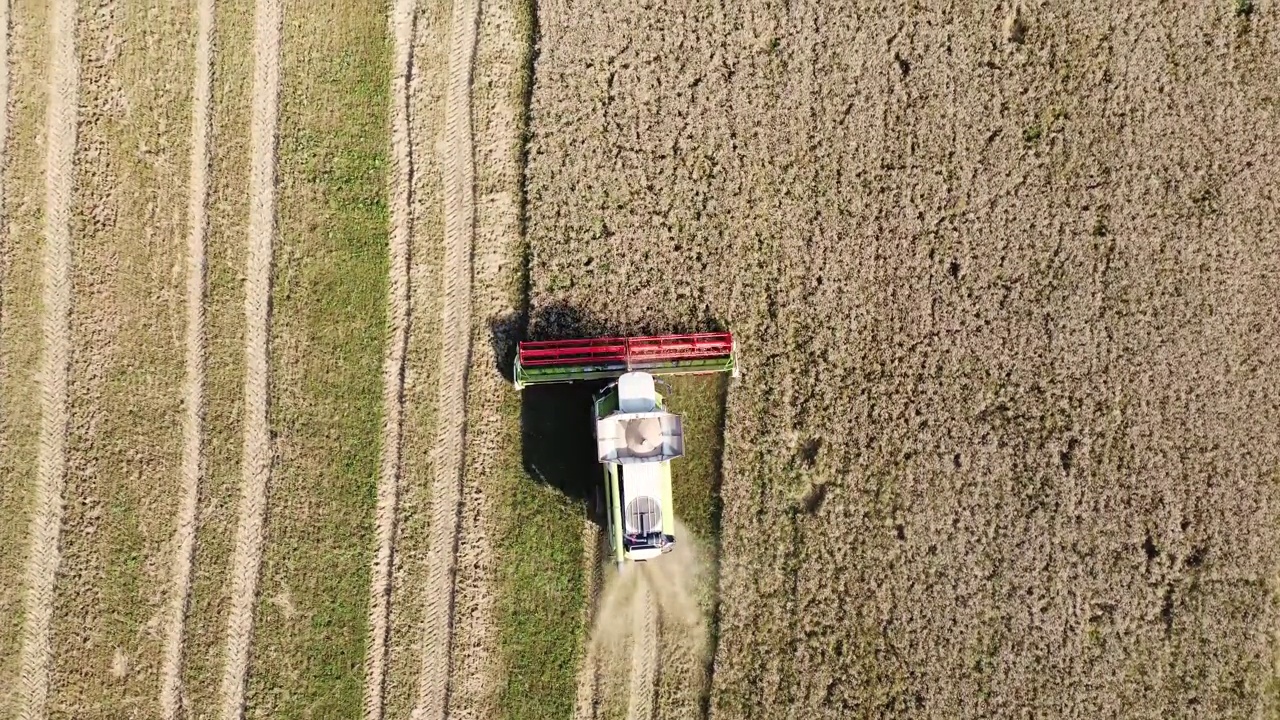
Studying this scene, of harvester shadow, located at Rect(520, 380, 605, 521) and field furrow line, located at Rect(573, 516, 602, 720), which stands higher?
harvester shadow, located at Rect(520, 380, 605, 521)

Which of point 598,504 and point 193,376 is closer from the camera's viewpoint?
point 193,376

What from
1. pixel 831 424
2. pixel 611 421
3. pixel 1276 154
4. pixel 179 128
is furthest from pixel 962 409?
pixel 179 128

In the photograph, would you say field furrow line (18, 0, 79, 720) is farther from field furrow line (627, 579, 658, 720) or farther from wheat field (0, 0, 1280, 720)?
field furrow line (627, 579, 658, 720)

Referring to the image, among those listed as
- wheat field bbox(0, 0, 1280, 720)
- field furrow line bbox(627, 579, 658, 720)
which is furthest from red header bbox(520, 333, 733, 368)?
field furrow line bbox(627, 579, 658, 720)

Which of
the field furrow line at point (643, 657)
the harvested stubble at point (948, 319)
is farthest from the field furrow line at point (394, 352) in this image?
the field furrow line at point (643, 657)

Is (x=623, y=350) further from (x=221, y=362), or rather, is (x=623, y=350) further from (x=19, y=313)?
(x=19, y=313)

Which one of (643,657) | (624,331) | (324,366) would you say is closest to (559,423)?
(624,331)

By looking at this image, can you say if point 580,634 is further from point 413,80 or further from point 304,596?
point 413,80
